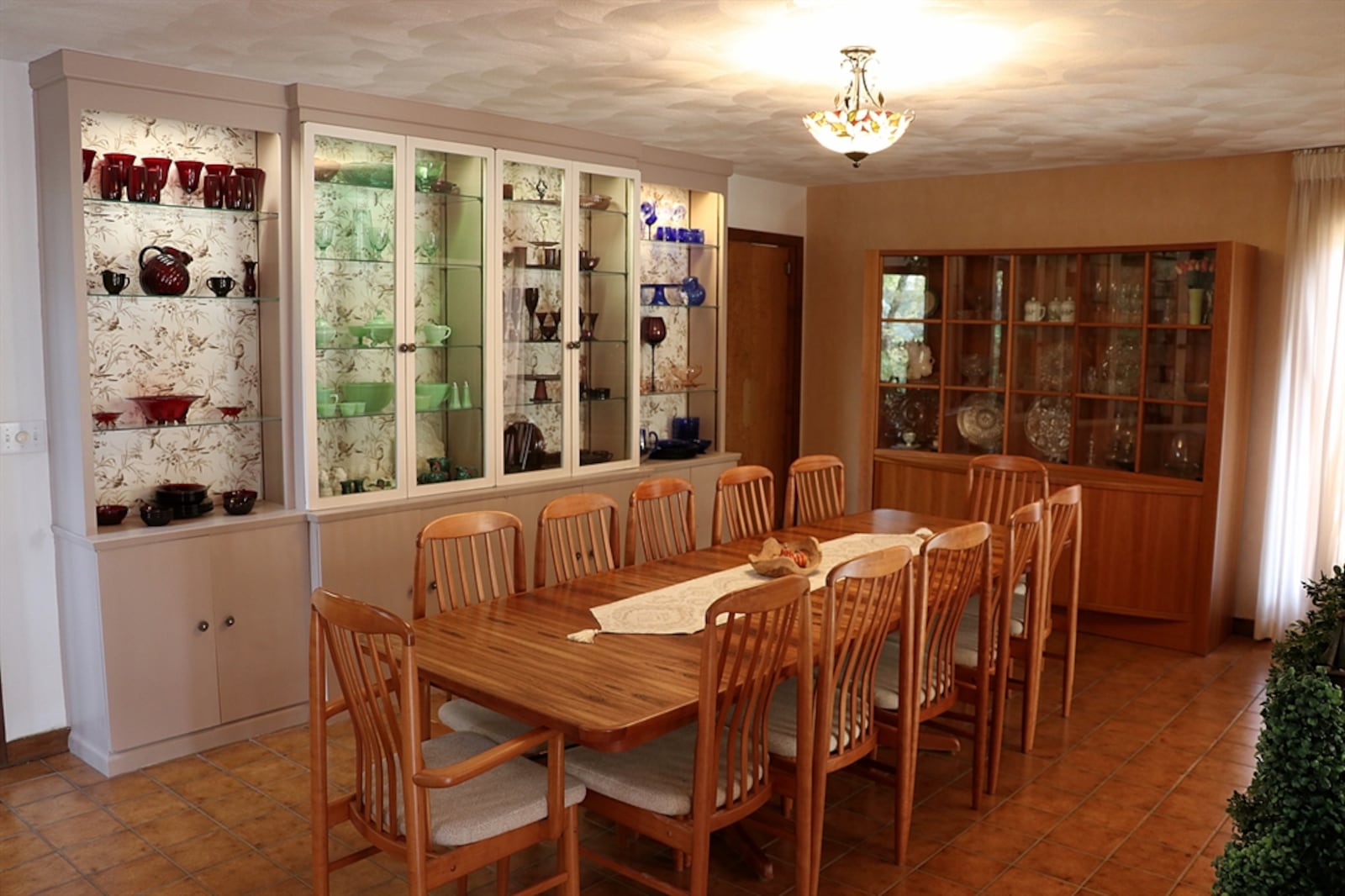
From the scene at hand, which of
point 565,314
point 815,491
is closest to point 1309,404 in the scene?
point 815,491

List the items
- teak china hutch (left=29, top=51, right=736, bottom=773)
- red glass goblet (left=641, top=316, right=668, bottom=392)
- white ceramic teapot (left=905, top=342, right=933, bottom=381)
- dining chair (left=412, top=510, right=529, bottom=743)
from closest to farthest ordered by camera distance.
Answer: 1. dining chair (left=412, top=510, right=529, bottom=743)
2. teak china hutch (left=29, top=51, right=736, bottom=773)
3. red glass goblet (left=641, top=316, right=668, bottom=392)
4. white ceramic teapot (left=905, top=342, right=933, bottom=381)

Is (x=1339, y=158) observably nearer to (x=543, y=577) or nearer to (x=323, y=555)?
(x=543, y=577)

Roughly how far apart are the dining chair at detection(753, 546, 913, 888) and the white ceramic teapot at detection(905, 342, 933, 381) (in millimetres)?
3228

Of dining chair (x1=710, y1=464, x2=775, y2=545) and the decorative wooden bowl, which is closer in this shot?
the decorative wooden bowl

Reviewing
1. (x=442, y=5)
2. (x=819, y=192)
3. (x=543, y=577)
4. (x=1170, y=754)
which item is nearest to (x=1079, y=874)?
(x=1170, y=754)

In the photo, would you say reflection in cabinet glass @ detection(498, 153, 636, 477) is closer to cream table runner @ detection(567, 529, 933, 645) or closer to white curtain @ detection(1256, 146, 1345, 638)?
cream table runner @ detection(567, 529, 933, 645)

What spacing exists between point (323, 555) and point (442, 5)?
2134 millimetres

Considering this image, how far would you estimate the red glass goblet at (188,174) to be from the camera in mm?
4043

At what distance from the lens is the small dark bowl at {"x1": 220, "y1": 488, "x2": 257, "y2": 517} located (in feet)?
13.3

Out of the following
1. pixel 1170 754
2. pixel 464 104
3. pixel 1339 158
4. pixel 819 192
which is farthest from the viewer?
pixel 819 192

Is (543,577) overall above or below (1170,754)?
above

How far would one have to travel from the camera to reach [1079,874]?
3.18m

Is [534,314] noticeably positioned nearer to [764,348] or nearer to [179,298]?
[179,298]

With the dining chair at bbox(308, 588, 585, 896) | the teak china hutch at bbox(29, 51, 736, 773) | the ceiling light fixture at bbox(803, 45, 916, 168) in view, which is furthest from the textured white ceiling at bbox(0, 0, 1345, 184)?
the dining chair at bbox(308, 588, 585, 896)
